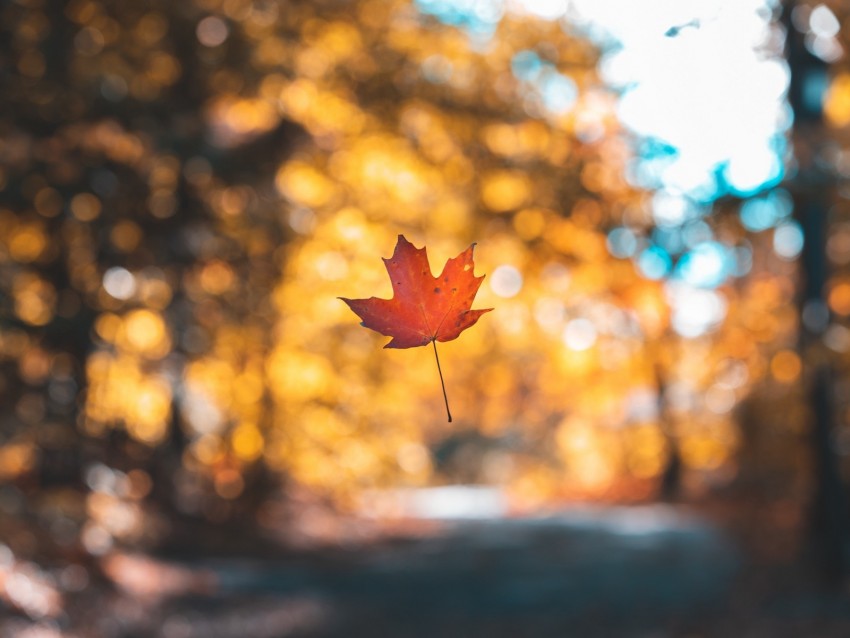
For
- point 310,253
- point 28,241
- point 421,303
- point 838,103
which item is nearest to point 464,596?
point 310,253

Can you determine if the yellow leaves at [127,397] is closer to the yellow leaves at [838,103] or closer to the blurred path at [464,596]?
the blurred path at [464,596]

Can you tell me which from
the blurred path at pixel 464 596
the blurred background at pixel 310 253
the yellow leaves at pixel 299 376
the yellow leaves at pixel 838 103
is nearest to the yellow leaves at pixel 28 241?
the blurred background at pixel 310 253

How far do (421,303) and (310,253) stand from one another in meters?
8.00

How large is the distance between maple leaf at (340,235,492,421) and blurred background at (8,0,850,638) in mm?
2803

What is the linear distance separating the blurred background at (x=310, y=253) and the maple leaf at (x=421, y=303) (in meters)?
2.80

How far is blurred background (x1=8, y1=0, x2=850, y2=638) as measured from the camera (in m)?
6.15

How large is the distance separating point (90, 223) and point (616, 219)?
3674 mm

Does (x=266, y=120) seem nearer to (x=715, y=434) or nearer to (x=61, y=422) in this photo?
(x=61, y=422)

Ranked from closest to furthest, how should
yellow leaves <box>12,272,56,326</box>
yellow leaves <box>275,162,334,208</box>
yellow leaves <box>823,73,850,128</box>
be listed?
yellow leaves <box>12,272,56,326</box> < yellow leaves <box>275,162,334,208</box> < yellow leaves <box>823,73,850,128</box>

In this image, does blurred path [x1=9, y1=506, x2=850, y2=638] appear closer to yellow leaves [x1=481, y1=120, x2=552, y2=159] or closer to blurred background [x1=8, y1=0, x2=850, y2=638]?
blurred background [x1=8, y1=0, x2=850, y2=638]

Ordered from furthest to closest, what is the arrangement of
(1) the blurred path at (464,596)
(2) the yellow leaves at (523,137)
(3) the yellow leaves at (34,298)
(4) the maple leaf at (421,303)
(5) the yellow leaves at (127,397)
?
(5) the yellow leaves at (127,397), (1) the blurred path at (464,596), (2) the yellow leaves at (523,137), (3) the yellow leaves at (34,298), (4) the maple leaf at (421,303)

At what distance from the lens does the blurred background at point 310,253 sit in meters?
6.15

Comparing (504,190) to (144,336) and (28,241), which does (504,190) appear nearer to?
(28,241)

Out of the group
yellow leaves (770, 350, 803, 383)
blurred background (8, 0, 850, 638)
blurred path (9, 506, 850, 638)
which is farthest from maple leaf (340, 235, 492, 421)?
yellow leaves (770, 350, 803, 383)
